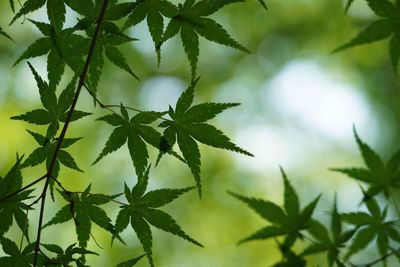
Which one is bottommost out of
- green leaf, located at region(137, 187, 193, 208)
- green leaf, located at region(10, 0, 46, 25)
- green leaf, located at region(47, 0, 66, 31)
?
green leaf, located at region(137, 187, 193, 208)

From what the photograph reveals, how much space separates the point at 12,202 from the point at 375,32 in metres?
1.24

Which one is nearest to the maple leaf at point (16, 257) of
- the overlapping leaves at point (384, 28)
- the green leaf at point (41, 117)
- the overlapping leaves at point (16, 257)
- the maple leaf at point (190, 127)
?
the overlapping leaves at point (16, 257)

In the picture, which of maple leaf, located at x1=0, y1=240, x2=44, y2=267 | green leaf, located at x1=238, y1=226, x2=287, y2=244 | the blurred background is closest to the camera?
maple leaf, located at x1=0, y1=240, x2=44, y2=267

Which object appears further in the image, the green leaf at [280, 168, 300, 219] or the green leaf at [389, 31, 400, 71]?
the green leaf at [280, 168, 300, 219]

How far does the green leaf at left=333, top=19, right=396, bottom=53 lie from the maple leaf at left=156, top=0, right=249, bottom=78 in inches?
19.7

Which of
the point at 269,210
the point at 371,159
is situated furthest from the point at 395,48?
the point at 269,210

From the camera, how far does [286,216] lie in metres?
2.20

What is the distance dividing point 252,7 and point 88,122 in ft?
12.5

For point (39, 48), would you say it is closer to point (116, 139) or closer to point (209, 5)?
point (116, 139)

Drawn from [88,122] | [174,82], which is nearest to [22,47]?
[88,122]

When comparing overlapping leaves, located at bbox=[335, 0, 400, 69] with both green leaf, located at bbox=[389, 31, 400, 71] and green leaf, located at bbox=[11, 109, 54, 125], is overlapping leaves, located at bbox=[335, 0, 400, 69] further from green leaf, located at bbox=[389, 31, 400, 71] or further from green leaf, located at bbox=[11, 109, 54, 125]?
green leaf, located at bbox=[11, 109, 54, 125]

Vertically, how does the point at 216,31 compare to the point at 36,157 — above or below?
above

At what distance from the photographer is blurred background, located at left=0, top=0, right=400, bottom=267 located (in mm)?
8547

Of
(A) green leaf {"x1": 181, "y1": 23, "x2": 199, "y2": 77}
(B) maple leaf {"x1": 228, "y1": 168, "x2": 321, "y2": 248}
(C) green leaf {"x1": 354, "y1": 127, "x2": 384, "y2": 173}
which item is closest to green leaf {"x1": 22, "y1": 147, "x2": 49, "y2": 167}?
(A) green leaf {"x1": 181, "y1": 23, "x2": 199, "y2": 77}
